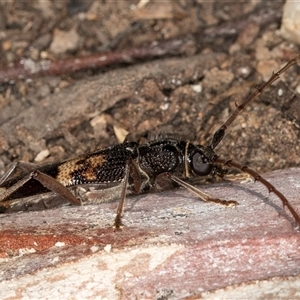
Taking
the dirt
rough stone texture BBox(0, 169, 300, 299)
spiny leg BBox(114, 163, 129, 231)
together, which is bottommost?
rough stone texture BBox(0, 169, 300, 299)

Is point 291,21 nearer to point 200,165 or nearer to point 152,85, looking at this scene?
point 152,85

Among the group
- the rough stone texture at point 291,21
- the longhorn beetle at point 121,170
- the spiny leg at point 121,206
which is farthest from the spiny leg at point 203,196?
the rough stone texture at point 291,21

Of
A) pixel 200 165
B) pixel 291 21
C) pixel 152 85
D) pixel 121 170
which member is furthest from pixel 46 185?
pixel 291 21

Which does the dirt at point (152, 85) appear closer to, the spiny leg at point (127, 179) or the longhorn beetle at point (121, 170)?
the longhorn beetle at point (121, 170)

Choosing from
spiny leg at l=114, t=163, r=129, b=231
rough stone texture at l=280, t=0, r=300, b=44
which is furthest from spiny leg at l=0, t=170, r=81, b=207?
rough stone texture at l=280, t=0, r=300, b=44

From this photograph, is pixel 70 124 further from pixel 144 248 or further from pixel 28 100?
pixel 144 248

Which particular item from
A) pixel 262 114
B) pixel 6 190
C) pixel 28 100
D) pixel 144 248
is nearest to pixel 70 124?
pixel 28 100

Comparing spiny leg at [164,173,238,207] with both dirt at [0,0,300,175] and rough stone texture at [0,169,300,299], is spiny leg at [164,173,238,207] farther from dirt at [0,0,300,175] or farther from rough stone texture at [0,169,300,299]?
dirt at [0,0,300,175]
